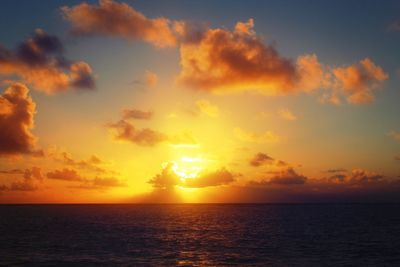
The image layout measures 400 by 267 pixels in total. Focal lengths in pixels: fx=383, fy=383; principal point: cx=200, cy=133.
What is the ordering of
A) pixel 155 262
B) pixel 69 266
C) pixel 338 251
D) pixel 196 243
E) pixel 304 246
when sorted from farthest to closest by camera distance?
pixel 196 243
pixel 304 246
pixel 338 251
pixel 155 262
pixel 69 266

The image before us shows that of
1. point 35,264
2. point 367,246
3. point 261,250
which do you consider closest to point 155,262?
point 35,264

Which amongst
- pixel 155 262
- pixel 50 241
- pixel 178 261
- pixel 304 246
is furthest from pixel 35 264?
pixel 304 246

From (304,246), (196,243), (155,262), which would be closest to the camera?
(155,262)

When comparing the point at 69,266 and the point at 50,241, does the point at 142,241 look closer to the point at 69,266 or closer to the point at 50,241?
the point at 50,241

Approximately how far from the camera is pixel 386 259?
5991 centimetres

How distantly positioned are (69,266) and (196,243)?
31525mm

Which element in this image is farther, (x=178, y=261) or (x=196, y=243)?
(x=196, y=243)

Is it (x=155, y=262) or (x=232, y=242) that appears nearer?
(x=155, y=262)

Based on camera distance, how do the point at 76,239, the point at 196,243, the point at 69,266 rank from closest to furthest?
the point at 69,266 < the point at 196,243 < the point at 76,239

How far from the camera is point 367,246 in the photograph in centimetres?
7512

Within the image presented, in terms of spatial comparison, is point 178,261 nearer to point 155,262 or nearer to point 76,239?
point 155,262

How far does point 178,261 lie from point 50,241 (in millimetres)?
37354

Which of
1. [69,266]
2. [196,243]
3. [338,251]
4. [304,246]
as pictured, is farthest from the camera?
[196,243]

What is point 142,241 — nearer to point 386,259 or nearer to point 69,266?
point 69,266
